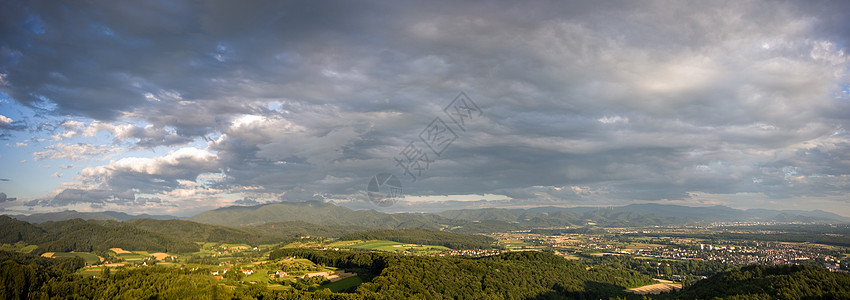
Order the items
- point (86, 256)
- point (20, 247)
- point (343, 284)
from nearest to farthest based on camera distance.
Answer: point (343, 284)
point (86, 256)
point (20, 247)

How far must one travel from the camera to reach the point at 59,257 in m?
150

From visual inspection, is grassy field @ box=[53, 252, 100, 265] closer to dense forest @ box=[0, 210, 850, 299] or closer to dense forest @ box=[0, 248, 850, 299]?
dense forest @ box=[0, 210, 850, 299]

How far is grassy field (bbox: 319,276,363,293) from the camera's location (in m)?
80.9

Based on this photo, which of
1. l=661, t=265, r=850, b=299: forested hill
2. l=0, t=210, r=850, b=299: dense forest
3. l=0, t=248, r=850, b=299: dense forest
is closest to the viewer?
l=0, t=248, r=850, b=299: dense forest

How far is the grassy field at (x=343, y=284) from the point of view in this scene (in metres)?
80.9

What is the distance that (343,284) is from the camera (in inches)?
3339

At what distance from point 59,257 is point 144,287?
139 metres

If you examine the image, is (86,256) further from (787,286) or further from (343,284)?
(787,286)

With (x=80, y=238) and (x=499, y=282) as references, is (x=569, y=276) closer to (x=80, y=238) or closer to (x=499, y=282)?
(x=499, y=282)

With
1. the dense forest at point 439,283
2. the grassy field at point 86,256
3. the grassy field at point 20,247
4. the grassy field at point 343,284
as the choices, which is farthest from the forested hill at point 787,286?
the grassy field at point 20,247

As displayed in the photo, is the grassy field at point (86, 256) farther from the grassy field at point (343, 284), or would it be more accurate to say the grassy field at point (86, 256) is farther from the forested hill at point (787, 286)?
the forested hill at point (787, 286)

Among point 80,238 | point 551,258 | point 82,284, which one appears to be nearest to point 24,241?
point 80,238

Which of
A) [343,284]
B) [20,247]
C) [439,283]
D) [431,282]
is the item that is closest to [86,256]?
[20,247]

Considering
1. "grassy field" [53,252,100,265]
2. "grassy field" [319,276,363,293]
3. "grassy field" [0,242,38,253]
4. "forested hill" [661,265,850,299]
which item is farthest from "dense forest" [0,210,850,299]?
"grassy field" [0,242,38,253]
